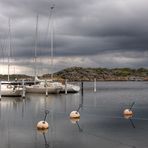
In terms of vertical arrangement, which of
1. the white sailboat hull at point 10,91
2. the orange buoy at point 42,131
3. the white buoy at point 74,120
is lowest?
the orange buoy at point 42,131

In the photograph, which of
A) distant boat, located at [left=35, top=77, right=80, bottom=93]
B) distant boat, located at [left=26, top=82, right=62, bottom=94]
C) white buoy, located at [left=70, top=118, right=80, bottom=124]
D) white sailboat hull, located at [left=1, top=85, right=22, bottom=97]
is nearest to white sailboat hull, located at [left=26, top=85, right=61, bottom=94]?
distant boat, located at [left=26, top=82, right=62, bottom=94]

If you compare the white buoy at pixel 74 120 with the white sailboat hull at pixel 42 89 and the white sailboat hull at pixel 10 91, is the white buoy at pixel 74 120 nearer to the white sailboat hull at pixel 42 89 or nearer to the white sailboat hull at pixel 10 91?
the white sailboat hull at pixel 10 91

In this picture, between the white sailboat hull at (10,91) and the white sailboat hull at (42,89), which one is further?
the white sailboat hull at (42,89)

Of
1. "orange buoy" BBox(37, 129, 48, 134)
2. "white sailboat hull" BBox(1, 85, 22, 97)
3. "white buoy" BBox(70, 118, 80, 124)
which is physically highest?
"white sailboat hull" BBox(1, 85, 22, 97)

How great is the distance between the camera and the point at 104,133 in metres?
32.5

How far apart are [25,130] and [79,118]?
939 cm

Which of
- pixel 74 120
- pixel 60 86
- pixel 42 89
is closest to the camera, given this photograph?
pixel 74 120

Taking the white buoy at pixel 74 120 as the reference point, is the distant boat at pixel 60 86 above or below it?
above

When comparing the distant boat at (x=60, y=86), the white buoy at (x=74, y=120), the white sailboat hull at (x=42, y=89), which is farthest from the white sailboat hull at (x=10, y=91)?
the white buoy at (x=74, y=120)

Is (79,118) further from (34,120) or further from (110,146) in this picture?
(110,146)

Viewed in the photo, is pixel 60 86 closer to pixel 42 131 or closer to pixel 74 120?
pixel 74 120

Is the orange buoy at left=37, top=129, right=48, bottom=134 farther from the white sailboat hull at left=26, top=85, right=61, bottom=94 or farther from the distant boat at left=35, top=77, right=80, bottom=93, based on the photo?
the distant boat at left=35, top=77, right=80, bottom=93

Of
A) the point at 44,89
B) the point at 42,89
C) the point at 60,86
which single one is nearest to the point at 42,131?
the point at 44,89

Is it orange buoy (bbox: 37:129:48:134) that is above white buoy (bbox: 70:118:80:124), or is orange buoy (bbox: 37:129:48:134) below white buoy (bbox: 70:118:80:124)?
below
